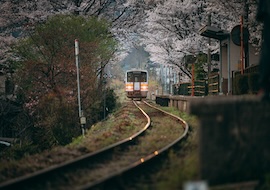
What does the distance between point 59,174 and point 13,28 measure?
74.8ft

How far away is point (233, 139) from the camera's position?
5.64 metres

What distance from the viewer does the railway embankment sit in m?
5.45

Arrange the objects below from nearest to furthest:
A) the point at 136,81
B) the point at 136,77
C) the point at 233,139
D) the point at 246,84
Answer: the point at 233,139 < the point at 246,84 < the point at 136,81 < the point at 136,77

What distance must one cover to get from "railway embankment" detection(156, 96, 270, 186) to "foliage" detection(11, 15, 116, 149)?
12.6 metres

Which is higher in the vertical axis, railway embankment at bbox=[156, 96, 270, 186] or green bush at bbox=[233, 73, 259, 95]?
green bush at bbox=[233, 73, 259, 95]

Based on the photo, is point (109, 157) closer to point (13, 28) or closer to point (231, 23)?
point (231, 23)

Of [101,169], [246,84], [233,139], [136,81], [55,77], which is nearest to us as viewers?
[233,139]

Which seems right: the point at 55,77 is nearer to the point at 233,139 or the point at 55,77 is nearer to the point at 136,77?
the point at 233,139

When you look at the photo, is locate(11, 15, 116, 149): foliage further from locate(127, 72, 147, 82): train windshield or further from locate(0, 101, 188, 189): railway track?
locate(127, 72, 147, 82): train windshield

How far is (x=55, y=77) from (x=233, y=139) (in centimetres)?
1485

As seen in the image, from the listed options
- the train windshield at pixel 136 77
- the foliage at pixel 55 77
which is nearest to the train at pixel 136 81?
the train windshield at pixel 136 77

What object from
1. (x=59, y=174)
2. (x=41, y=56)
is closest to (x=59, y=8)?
(x=41, y=56)

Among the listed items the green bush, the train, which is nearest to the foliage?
the green bush

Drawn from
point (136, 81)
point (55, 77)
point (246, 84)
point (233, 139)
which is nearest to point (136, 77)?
point (136, 81)
